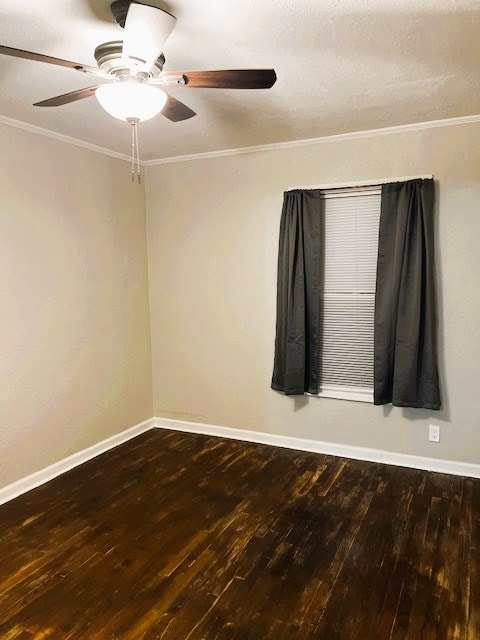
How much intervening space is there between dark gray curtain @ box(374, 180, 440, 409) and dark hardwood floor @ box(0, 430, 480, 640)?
69 cm

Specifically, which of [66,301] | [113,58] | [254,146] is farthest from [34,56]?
[254,146]

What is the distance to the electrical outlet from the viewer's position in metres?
3.56

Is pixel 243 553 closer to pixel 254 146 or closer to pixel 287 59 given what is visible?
pixel 287 59

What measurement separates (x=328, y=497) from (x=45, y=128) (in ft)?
10.8

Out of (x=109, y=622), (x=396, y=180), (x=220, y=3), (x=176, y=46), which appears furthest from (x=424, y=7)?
(x=109, y=622)

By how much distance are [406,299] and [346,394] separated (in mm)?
932

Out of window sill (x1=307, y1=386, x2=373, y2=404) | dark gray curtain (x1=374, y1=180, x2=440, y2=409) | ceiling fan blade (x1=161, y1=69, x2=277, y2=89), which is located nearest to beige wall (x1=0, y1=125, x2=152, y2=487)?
window sill (x1=307, y1=386, x2=373, y2=404)

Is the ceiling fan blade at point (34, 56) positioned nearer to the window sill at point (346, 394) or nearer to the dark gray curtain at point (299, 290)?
the dark gray curtain at point (299, 290)

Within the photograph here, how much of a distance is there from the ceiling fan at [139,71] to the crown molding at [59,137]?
1.41 m

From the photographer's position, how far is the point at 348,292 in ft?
12.5

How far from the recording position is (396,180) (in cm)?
351

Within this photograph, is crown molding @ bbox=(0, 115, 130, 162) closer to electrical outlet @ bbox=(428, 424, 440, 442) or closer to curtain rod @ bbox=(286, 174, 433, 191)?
curtain rod @ bbox=(286, 174, 433, 191)

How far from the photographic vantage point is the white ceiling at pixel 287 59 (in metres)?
1.90

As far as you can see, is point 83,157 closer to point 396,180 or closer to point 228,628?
point 396,180
